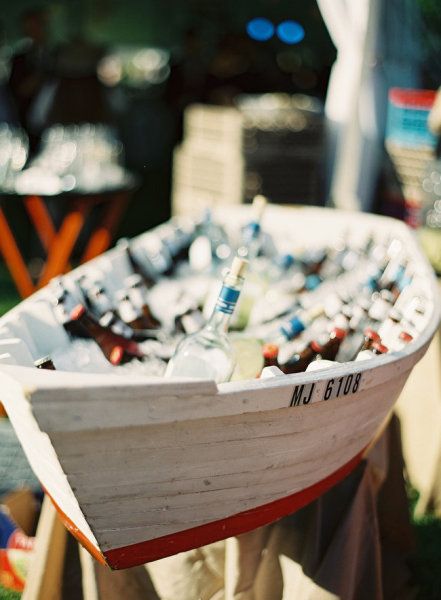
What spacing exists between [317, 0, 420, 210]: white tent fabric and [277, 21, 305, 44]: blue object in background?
392cm

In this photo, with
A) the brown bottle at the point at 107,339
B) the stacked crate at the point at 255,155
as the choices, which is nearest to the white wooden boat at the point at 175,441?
the brown bottle at the point at 107,339

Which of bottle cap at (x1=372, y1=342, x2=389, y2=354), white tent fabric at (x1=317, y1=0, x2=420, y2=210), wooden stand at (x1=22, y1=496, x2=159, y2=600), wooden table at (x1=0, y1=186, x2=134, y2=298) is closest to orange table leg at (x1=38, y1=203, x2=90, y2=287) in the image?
wooden table at (x1=0, y1=186, x2=134, y2=298)

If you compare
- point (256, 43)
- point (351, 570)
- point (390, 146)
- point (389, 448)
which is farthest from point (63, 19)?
point (351, 570)

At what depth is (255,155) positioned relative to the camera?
5047 millimetres

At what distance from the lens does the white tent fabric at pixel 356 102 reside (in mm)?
4621

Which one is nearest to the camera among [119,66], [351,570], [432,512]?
[351,570]

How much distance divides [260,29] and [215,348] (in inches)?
307

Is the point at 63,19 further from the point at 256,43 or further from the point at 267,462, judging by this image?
the point at 267,462

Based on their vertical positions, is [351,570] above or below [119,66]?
above

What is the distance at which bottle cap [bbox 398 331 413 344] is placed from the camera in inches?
76.8

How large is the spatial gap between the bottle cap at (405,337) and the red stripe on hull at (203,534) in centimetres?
46

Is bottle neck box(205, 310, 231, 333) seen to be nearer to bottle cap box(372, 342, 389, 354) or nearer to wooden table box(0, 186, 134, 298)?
bottle cap box(372, 342, 389, 354)

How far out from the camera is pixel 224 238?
324 cm

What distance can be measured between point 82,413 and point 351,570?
38.8 inches
